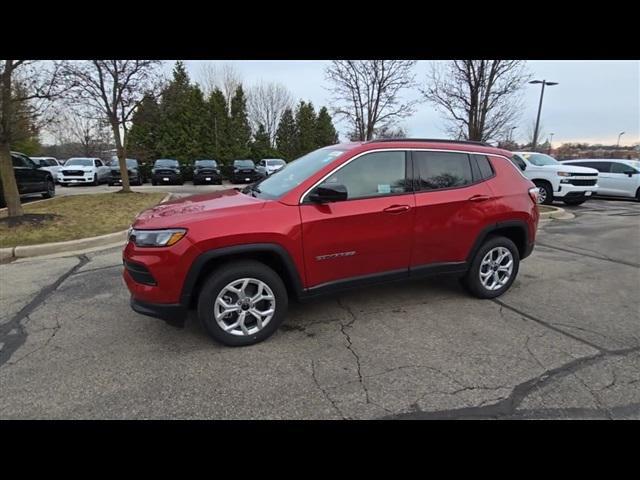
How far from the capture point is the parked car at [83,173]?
18.9m

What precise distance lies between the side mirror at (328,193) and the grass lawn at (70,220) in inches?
229

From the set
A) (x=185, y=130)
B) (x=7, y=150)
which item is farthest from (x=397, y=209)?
(x=185, y=130)

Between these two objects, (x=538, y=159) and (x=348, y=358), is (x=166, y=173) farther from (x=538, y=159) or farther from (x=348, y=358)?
(x=348, y=358)

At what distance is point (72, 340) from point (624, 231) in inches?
432

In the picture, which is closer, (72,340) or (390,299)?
(72,340)

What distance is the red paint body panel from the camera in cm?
301

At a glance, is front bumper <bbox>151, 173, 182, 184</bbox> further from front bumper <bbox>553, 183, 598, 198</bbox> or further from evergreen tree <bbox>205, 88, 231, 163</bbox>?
front bumper <bbox>553, 183, 598, 198</bbox>

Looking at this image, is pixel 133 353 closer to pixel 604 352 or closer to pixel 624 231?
pixel 604 352

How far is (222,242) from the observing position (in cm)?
302

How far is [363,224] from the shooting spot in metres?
3.45

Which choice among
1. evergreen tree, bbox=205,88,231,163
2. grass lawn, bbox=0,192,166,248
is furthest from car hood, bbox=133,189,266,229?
evergreen tree, bbox=205,88,231,163

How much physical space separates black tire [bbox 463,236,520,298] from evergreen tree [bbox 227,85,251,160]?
29711 millimetres

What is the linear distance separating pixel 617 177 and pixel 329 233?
57.5 ft

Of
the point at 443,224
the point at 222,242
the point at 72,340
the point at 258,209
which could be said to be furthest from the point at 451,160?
the point at 72,340
